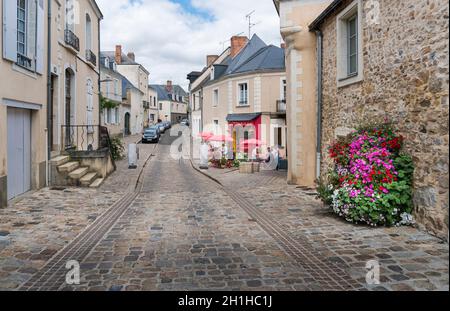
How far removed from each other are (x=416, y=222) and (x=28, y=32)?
8.54 metres

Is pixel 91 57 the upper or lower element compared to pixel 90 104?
upper

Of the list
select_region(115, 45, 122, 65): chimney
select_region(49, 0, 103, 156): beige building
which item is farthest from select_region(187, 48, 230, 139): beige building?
select_region(49, 0, 103, 156): beige building

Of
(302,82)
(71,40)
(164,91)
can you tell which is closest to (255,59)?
(302,82)

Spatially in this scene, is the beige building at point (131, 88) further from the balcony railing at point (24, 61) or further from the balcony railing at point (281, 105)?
the balcony railing at point (24, 61)

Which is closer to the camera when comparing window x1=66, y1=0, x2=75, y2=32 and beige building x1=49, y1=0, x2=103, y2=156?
beige building x1=49, y1=0, x2=103, y2=156

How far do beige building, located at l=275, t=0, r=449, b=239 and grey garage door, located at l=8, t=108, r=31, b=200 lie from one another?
275 inches

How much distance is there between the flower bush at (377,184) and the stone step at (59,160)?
727 cm

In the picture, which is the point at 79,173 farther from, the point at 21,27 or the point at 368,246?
the point at 368,246

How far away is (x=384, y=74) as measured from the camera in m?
6.61

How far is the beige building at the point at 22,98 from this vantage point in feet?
23.6

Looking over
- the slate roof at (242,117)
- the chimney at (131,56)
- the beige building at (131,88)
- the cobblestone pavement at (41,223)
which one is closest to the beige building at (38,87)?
the cobblestone pavement at (41,223)

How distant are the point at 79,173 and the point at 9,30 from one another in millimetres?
4245

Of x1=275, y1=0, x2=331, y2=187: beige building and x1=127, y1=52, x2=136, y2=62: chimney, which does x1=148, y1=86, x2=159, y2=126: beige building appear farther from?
x1=275, y1=0, x2=331, y2=187: beige building

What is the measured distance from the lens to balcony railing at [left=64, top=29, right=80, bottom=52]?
1154 centimetres
